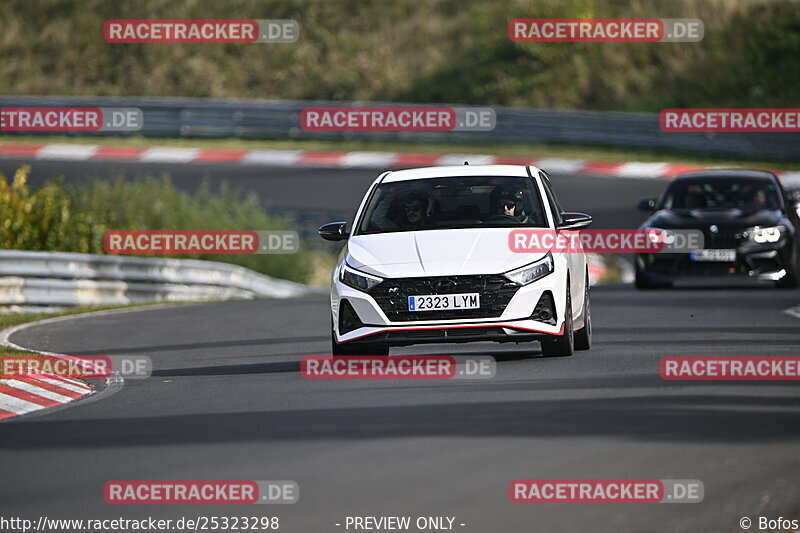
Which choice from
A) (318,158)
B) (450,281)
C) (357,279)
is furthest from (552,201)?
(318,158)

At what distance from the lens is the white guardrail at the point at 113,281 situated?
21.6 m

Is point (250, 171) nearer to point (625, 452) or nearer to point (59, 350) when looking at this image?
point (59, 350)

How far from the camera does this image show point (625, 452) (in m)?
8.43

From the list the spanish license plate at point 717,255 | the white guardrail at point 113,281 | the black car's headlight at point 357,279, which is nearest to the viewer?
the black car's headlight at point 357,279

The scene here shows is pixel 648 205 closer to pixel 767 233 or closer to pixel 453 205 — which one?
pixel 767 233

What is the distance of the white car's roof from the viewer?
14.0m

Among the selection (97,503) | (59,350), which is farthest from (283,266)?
(97,503)

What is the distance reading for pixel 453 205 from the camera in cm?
1378

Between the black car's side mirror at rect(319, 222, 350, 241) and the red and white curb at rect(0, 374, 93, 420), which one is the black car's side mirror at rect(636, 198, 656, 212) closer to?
the black car's side mirror at rect(319, 222, 350, 241)

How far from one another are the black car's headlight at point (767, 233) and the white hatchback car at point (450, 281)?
7.47 m

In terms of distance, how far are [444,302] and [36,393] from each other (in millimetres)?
3123

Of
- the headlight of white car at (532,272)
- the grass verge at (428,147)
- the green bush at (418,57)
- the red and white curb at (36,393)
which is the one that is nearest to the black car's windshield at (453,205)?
the headlight of white car at (532,272)

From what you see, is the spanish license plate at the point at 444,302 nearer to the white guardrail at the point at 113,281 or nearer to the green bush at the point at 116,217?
the white guardrail at the point at 113,281

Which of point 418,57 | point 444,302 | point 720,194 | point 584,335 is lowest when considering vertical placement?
point 584,335
